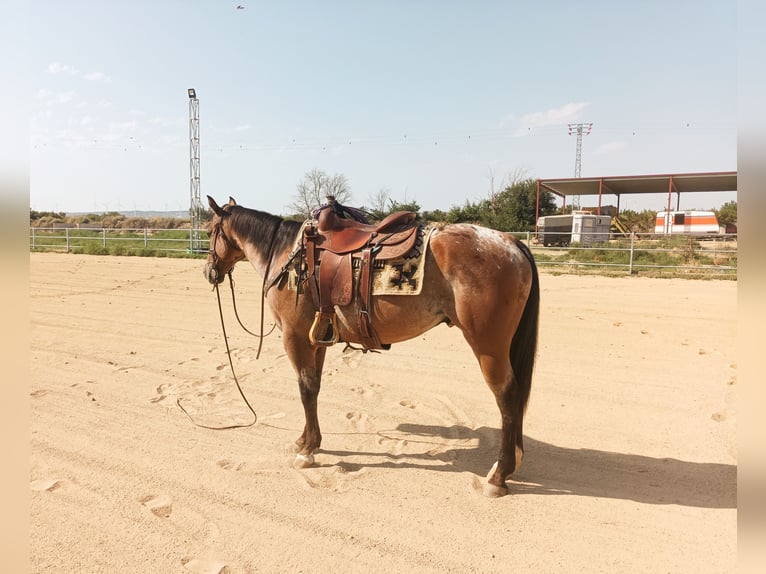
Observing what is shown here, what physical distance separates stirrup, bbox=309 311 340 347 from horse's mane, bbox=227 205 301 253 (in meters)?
0.74

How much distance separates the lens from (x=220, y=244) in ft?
12.9

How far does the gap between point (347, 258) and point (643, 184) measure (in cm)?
2683

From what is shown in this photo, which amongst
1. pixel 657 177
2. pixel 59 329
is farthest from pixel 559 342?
pixel 657 177

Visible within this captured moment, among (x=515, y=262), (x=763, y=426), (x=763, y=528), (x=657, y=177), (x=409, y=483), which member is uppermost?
(x=657, y=177)

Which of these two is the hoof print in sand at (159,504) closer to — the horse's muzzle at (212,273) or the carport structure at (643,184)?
the horse's muzzle at (212,273)

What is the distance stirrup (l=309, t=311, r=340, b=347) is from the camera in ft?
10.7

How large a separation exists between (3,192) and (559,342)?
642cm

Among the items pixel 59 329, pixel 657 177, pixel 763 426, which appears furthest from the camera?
pixel 657 177

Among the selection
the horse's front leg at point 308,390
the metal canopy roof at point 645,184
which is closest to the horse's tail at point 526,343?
the horse's front leg at point 308,390

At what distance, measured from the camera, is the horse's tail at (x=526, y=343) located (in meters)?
3.01

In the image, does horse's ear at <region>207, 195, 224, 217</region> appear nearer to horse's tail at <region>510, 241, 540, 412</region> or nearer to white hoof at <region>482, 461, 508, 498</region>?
horse's tail at <region>510, 241, 540, 412</region>

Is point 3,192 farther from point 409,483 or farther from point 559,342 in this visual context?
point 559,342

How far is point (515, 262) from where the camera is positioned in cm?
287

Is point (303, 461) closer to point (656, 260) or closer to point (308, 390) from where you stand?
point (308, 390)
